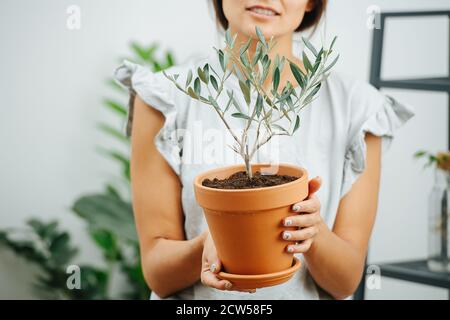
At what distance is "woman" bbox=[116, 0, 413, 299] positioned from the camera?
94 cm

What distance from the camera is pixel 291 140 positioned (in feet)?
3.23

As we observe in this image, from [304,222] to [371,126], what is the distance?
0.37 m

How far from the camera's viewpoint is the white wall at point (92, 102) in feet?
4.24

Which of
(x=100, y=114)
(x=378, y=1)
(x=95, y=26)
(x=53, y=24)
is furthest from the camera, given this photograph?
(x=100, y=114)

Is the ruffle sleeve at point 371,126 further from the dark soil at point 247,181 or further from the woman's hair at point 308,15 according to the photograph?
the dark soil at point 247,181

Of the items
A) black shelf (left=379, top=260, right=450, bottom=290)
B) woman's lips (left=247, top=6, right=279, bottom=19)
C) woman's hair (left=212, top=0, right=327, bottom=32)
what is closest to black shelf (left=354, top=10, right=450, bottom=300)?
black shelf (left=379, top=260, right=450, bottom=290)

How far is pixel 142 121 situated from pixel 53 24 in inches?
18.7

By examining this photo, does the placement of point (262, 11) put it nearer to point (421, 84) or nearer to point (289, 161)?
point (289, 161)

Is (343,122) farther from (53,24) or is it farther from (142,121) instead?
(53,24)

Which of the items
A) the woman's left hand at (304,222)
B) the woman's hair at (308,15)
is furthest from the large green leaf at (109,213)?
the woman's left hand at (304,222)

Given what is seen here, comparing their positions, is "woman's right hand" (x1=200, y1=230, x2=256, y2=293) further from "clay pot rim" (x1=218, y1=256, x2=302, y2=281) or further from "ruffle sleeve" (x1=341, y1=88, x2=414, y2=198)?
"ruffle sleeve" (x1=341, y1=88, x2=414, y2=198)
